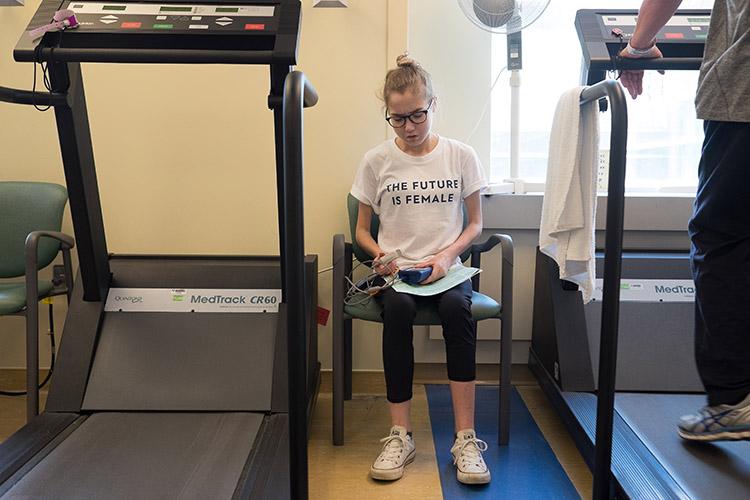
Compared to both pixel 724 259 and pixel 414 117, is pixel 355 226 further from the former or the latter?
pixel 724 259

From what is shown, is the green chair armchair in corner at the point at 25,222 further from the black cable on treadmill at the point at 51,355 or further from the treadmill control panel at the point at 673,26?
the treadmill control panel at the point at 673,26

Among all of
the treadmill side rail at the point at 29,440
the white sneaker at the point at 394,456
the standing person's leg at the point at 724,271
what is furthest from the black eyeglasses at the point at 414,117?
the treadmill side rail at the point at 29,440

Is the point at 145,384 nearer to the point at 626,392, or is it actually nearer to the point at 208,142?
the point at 208,142

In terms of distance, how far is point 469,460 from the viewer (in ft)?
6.01

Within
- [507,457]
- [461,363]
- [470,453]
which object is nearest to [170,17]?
[461,363]

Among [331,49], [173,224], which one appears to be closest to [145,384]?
[173,224]

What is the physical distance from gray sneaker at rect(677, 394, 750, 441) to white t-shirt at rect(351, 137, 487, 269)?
895 mm

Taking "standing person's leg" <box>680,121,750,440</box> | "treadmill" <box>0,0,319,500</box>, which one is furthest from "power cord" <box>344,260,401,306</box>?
"standing person's leg" <box>680,121,750,440</box>

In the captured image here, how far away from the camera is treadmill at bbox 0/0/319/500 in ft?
4.85

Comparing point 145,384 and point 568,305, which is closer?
point 145,384

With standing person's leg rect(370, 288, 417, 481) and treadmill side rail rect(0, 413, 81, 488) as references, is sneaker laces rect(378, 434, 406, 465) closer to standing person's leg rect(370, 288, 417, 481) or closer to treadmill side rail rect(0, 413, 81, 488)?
standing person's leg rect(370, 288, 417, 481)

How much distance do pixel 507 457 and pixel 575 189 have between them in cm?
86

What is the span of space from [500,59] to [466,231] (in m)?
0.92

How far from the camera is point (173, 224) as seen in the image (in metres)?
2.57
